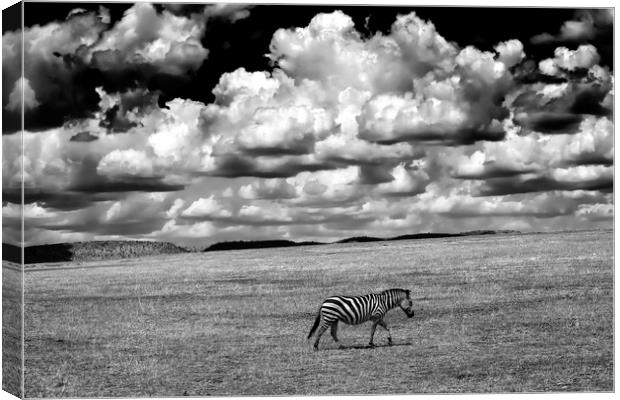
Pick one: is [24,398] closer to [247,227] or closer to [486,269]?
[247,227]

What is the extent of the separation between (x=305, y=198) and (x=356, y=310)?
2.48m

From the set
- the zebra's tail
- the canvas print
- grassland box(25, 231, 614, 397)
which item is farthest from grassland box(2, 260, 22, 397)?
the zebra's tail

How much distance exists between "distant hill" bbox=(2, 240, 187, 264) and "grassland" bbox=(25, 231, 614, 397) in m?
0.26

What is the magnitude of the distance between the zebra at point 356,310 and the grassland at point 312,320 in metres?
0.19

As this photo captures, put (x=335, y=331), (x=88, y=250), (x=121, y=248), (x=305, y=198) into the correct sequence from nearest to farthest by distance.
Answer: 1. (x=88, y=250)
2. (x=121, y=248)
3. (x=335, y=331)
4. (x=305, y=198)

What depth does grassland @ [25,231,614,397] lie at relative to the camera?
20.2 m

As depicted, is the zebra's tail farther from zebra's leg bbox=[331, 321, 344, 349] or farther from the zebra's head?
the zebra's head

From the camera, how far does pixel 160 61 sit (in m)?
21.0

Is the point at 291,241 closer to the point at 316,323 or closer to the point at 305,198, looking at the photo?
the point at 305,198

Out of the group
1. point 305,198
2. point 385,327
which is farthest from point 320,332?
point 305,198

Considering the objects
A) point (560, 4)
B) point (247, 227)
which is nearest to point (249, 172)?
point (247, 227)

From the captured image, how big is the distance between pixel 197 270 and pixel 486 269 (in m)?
6.13

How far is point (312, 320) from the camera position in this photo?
21438 millimetres

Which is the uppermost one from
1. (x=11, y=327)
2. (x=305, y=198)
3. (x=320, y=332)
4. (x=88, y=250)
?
(x=305, y=198)
